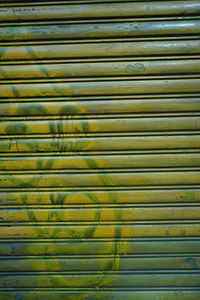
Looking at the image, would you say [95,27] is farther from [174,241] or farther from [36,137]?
[174,241]

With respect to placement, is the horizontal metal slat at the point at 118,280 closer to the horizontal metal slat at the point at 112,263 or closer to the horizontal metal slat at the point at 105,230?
the horizontal metal slat at the point at 112,263

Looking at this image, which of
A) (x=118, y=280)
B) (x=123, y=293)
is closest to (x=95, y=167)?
(x=118, y=280)

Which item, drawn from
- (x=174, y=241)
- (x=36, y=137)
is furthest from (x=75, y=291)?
(x=36, y=137)

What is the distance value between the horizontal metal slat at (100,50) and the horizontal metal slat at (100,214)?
5.24 ft

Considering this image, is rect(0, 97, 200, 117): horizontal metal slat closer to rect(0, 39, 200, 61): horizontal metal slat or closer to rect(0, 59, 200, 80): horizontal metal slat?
rect(0, 59, 200, 80): horizontal metal slat

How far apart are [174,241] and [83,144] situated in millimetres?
1402

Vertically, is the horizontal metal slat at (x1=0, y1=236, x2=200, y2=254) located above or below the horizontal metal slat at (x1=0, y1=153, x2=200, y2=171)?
below

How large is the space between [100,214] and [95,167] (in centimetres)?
50

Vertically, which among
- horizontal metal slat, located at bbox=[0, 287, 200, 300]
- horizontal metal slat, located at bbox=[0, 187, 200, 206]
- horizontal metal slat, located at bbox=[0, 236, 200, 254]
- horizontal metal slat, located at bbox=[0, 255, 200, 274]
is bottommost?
horizontal metal slat, located at bbox=[0, 287, 200, 300]

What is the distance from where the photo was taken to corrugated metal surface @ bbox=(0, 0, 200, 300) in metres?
1.69

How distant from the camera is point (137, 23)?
5.39 ft

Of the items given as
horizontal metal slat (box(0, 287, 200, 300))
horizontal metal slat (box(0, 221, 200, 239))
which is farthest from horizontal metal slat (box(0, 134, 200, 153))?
horizontal metal slat (box(0, 287, 200, 300))

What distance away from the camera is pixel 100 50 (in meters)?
1.68

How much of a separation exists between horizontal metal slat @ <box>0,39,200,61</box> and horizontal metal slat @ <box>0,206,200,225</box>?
160 centimetres
